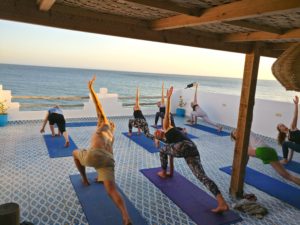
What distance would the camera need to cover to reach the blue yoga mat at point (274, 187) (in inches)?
145

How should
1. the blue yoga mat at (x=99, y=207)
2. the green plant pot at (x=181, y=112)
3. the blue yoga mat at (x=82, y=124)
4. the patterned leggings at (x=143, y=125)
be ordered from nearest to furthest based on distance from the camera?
the blue yoga mat at (x=99, y=207)
the patterned leggings at (x=143, y=125)
the blue yoga mat at (x=82, y=124)
the green plant pot at (x=181, y=112)

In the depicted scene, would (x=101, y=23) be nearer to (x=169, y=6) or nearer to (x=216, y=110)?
(x=169, y=6)

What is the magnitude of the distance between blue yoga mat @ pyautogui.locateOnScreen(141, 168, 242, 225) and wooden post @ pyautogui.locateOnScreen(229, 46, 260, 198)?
1.68ft

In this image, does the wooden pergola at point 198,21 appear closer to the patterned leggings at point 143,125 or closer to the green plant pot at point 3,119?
the patterned leggings at point 143,125

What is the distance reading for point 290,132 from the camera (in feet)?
16.0

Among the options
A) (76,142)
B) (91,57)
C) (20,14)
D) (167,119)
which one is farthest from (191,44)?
(91,57)

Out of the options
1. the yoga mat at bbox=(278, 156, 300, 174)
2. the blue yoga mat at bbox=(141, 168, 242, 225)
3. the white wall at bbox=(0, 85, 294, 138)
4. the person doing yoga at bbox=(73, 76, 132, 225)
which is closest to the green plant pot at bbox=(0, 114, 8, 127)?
the white wall at bbox=(0, 85, 294, 138)

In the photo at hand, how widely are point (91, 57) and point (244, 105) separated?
41.0 m

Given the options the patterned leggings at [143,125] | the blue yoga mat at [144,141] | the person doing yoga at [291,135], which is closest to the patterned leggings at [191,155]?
the blue yoga mat at [144,141]

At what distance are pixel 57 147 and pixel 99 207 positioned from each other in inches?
109

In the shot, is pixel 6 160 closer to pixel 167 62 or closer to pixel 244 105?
pixel 244 105

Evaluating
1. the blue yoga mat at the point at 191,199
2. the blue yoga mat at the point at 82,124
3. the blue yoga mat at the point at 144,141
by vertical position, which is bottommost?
the blue yoga mat at the point at 191,199

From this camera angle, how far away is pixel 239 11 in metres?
1.84

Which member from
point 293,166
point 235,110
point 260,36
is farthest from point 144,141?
point 260,36
